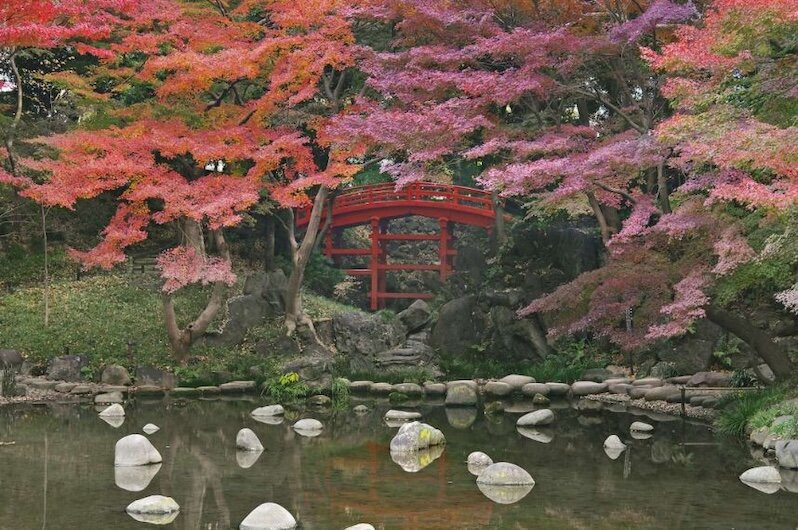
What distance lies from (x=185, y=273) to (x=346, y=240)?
551 inches

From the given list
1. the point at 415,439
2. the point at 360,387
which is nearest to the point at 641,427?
the point at 415,439

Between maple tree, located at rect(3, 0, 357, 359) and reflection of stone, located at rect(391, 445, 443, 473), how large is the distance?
287 inches

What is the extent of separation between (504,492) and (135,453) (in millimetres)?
4551

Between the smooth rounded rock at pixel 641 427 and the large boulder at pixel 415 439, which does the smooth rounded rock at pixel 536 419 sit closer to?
the smooth rounded rock at pixel 641 427

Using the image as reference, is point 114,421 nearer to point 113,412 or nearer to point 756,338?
point 113,412

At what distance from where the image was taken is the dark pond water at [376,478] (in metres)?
9.31

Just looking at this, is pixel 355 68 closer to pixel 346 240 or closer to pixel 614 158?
pixel 614 158

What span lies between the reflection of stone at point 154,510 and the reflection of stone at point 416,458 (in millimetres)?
3171

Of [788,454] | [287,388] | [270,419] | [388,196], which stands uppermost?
[388,196]

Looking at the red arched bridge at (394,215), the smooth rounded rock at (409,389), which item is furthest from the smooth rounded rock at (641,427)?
the red arched bridge at (394,215)

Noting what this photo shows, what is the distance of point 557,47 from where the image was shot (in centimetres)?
1645

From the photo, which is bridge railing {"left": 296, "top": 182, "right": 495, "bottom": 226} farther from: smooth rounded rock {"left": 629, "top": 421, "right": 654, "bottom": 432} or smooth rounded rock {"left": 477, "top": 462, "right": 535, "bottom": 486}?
smooth rounded rock {"left": 477, "top": 462, "right": 535, "bottom": 486}

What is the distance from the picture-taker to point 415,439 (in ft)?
43.3

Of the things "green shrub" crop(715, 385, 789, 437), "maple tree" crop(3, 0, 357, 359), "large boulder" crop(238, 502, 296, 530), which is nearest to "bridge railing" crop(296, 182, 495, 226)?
"maple tree" crop(3, 0, 357, 359)
